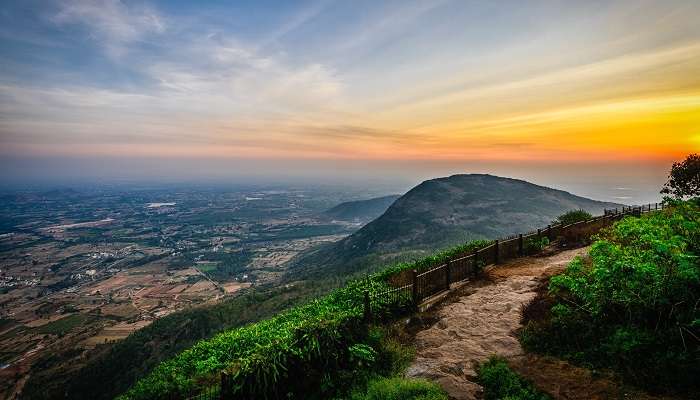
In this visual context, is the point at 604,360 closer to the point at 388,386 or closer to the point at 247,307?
the point at 388,386

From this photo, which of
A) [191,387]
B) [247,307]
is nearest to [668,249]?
[191,387]

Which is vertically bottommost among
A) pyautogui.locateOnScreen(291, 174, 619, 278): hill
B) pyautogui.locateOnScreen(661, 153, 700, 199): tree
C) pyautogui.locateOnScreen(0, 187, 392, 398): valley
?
pyautogui.locateOnScreen(0, 187, 392, 398): valley

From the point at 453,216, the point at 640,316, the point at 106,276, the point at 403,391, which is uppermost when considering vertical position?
the point at 640,316

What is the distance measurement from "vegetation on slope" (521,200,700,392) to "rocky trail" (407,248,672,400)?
0.57 meters

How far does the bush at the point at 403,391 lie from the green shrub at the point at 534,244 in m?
12.4

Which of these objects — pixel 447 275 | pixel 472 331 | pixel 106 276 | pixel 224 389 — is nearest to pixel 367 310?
pixel 472 331

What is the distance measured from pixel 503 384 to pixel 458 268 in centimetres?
724

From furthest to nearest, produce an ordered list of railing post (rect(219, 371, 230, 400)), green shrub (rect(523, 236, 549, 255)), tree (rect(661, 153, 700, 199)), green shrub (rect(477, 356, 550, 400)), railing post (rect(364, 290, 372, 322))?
tree (rect(661, 153, 700, 199)) → green shrub (rect(523, 236, 549, 255)) → railing post (rect(364, 290, 372, 322)) → railing post (rect(219, 371, 230, 400)) → green shrub (rect(477, 356, 550, 400))

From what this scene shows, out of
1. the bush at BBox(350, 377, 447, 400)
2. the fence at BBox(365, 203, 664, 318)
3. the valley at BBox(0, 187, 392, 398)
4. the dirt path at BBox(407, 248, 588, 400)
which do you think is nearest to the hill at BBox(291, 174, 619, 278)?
the valley at BBox(0, 187, 392, 398)

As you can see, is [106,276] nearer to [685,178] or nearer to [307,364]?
[307,364]

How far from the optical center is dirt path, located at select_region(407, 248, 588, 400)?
23.6 ft

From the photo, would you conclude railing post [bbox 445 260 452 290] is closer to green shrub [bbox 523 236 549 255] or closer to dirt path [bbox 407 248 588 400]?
dirt path [bbox 407 248 588 400]

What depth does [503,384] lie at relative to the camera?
21.1ft

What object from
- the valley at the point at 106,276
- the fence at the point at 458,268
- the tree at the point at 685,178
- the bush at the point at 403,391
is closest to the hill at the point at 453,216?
the valley at the point at 106,276
